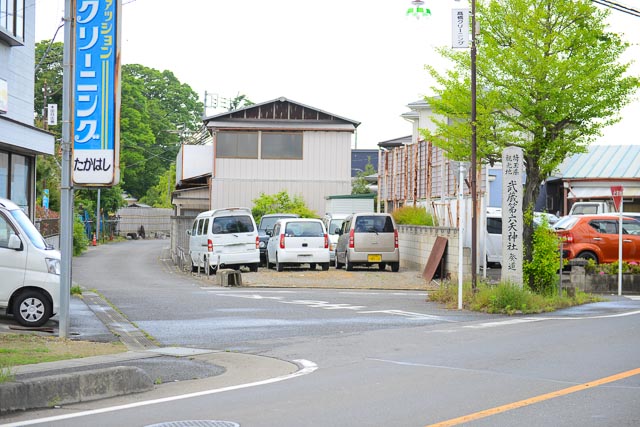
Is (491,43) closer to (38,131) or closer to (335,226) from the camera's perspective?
(38,131)

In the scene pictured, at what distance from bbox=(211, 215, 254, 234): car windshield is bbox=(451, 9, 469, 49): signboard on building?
11.2 meters

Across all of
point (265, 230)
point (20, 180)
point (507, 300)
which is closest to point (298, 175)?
point (265, 230)

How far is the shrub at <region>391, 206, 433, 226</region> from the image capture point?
30.0m

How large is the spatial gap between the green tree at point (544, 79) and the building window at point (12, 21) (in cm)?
1101

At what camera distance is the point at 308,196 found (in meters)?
44.7

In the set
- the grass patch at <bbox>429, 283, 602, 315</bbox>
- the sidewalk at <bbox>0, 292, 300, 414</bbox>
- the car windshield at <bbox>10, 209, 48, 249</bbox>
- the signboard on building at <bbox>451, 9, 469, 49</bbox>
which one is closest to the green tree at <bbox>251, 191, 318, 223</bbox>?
the signboard on building at <bbox>451, 9, 469, 49</bbox>

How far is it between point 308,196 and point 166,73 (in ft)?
149

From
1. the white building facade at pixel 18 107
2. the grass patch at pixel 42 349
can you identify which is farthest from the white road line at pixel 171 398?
the white building facade at pixel 18 107

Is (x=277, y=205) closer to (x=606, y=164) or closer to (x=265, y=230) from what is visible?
(x=265, y=230)

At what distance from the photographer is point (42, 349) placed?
11031 millimetres

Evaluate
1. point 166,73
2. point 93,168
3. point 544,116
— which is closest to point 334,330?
point 93,168

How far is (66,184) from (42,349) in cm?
258

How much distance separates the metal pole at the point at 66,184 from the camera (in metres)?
12.4

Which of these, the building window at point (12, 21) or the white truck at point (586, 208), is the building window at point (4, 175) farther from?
the white truck at point (586, 208)
